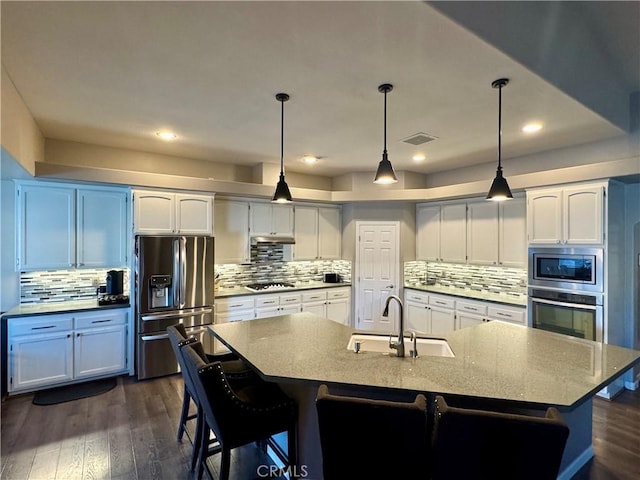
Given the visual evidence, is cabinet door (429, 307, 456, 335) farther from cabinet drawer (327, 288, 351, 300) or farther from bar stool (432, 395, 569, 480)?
bar stool (432, 395, 569, 480)

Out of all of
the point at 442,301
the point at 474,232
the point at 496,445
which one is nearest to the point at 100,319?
the point at 496,445

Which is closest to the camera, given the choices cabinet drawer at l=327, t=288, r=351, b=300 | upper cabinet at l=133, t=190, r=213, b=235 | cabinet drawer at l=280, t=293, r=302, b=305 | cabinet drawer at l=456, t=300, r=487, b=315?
upper cabinet at l=133, t=190, r=213, b=235

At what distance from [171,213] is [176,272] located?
718mm

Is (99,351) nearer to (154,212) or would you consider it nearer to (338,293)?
(154,212)

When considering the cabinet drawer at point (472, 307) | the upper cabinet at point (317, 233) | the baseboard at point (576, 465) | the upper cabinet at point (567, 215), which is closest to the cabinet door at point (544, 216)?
the upper cabinet at point (567, 215)

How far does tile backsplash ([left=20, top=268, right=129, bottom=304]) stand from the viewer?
3.78 meters

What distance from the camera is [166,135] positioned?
358cm

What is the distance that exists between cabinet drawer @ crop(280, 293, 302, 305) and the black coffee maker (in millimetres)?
2059

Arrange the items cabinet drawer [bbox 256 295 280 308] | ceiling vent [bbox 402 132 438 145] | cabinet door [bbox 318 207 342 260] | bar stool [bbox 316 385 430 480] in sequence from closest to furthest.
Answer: bar stool [bbox 316 385 430 480]
ceiling vent [bbox 402 132 438 145]
cabinet drawer [bbox 256 295 280 308]
cabinet door [bbox 318 207 342 260]

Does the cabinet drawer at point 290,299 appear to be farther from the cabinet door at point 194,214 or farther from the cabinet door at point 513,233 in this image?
the cabinet door at point 513,233

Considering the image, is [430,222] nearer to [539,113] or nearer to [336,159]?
[336,159]

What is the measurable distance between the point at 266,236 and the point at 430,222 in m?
2.59

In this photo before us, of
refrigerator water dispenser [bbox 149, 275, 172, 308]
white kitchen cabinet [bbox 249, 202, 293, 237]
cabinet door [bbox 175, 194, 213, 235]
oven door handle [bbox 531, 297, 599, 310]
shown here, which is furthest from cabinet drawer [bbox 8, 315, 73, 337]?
oven door handle [bbox 531, 297, 599, 310]

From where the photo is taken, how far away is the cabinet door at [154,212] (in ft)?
12.7
